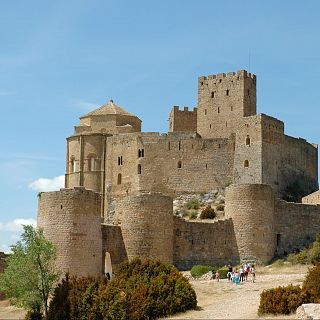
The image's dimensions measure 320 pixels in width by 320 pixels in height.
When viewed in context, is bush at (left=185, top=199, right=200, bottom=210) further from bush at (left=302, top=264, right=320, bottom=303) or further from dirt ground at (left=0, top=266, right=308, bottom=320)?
bush at (left=302, top=264, right=320, bottom=303)

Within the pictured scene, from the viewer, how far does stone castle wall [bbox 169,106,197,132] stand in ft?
206

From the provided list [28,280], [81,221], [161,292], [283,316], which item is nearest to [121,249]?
[81,221]

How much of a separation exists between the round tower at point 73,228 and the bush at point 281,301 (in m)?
11.5

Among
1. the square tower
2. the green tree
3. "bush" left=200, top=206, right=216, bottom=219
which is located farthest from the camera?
the square tower

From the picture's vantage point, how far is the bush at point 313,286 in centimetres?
2912

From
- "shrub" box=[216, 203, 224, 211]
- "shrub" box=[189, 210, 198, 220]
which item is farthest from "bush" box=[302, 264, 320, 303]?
"shrub" box=[216, 203, 224, 211]

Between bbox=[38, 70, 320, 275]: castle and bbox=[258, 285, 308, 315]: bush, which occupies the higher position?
bbox=[38, 70, 320, 275]: castle

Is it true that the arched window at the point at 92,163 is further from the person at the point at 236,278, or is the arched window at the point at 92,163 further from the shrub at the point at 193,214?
the person at the point at 236,278

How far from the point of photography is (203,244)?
4475 centimetres

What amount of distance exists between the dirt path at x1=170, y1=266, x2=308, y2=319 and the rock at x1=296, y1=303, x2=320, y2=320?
51.5 inches

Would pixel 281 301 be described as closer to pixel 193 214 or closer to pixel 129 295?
pixel 129 295

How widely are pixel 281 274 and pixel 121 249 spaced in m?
7.70

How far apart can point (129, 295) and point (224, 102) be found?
29.2 metres

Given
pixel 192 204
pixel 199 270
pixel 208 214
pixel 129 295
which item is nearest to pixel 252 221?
pixel 199 270
